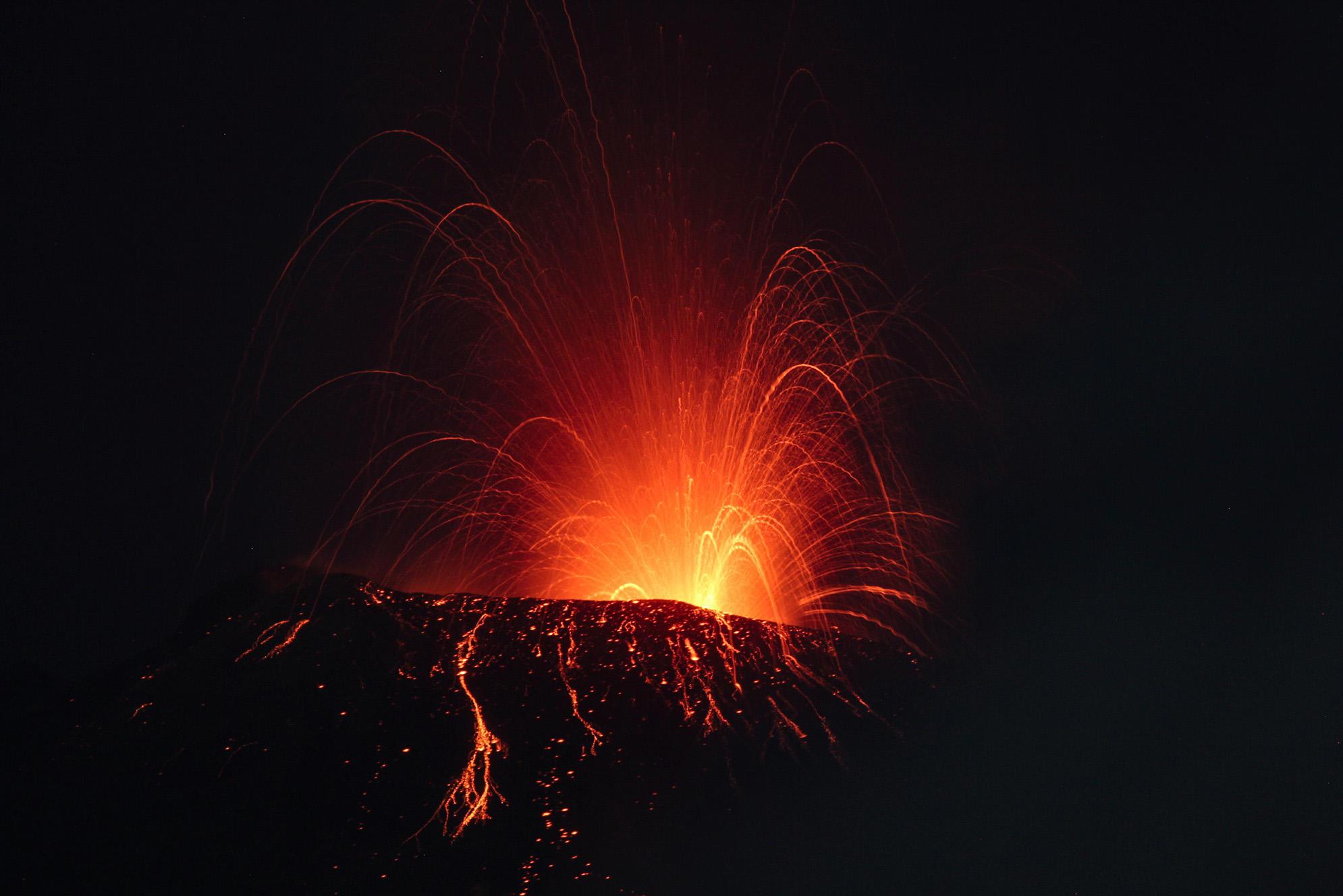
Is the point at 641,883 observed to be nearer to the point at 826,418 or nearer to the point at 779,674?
the point at 779,674

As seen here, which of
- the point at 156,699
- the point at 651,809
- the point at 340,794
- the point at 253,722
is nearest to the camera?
the point at 651,809

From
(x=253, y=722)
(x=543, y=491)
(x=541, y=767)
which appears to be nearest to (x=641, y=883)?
(x=541, y=767)

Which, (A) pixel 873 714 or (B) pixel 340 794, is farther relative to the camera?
(A) pixel 873 714

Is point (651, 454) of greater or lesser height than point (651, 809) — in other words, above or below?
above

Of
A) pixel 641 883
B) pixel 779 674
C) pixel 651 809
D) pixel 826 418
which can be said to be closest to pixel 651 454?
pixel 826 418

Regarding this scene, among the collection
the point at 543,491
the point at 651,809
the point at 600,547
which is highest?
the point at 543,491

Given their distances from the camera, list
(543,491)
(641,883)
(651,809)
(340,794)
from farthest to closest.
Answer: (543,491), (340,794), (651,809), (641,883)

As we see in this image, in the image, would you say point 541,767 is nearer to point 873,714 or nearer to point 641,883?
point 641,883
